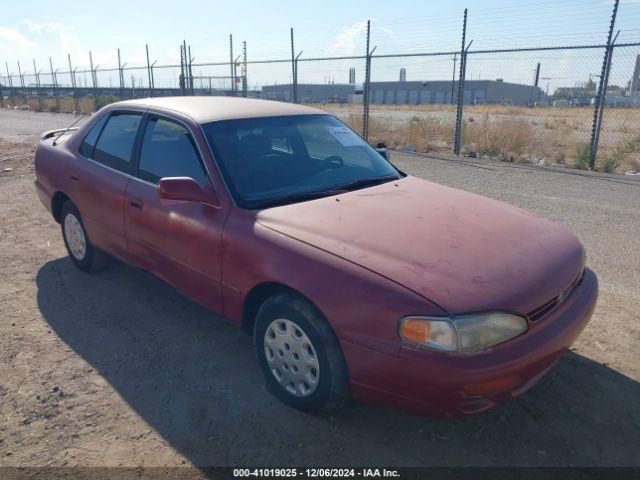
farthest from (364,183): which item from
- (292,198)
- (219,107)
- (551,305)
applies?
(551,305)

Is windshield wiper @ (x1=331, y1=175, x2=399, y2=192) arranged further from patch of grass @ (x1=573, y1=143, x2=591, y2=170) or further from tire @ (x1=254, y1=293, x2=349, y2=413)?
patch of grass @ (x1=573, y1=143, x2=591, y2=170)

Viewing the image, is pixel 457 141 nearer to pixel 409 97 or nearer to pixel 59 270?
pixel 59 270

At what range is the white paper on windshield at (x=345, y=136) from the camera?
404 cm

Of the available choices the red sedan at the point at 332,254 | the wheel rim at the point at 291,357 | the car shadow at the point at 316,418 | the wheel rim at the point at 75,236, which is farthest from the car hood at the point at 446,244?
the wheel rim at the point at 75,236

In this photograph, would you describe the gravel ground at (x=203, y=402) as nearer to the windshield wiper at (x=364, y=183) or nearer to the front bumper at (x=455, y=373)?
the front bumper at (x=455, y=373)

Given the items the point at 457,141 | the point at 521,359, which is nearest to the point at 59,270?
the point at 521,359

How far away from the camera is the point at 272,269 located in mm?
2736

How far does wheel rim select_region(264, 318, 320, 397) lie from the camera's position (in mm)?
2688

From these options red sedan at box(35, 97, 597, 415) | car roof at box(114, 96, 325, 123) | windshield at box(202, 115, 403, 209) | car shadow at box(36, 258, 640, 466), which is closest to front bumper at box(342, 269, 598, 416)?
red sedan at box(35, 97, 597, 415)

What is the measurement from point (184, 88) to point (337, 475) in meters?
19.1

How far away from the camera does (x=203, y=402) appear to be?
2.94 meters

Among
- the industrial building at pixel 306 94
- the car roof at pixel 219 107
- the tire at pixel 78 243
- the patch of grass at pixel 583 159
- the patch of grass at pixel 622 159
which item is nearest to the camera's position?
the car roof at pixel 219 107

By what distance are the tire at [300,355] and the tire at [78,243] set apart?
2.39m

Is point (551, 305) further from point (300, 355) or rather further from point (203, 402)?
point (203, 402)
